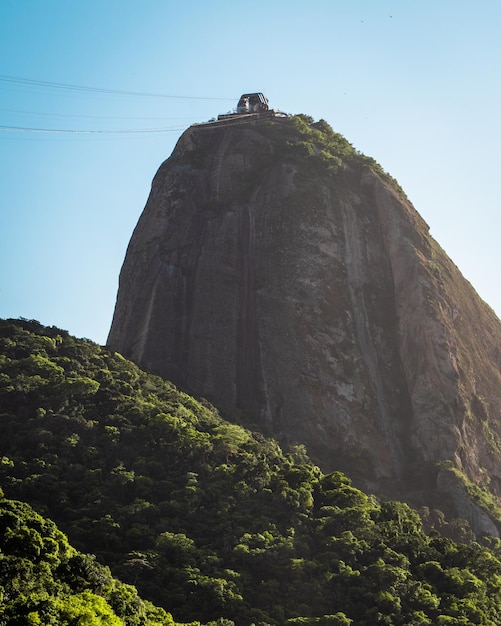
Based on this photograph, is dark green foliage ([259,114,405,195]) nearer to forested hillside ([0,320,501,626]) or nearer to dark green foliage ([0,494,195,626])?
forested hillside ([0,320,501,626])

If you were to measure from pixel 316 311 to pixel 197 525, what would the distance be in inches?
931

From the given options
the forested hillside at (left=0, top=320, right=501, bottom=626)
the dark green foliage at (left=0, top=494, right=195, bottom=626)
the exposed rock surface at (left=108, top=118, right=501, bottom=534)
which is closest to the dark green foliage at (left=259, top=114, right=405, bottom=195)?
the exposed rock surface at (left=108, top=118, right=501, bottom=534)

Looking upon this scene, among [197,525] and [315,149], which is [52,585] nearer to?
[197,525]

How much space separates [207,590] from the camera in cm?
3319

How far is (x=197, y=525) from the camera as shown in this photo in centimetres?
3747

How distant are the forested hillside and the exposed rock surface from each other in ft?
25.2

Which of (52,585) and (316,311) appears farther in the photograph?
(316,311)

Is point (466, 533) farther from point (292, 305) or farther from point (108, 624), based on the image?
point (108, 624)

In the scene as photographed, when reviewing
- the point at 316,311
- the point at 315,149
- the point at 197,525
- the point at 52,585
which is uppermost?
the point at 315,149

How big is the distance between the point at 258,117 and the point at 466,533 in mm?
36839

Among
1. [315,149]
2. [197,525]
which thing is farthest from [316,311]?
[197,525]

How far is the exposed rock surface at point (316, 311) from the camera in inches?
2148

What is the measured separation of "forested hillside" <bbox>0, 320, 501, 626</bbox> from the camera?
1292 inches

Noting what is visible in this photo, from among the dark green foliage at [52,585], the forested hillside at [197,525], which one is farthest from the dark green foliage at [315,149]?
the dark green foliage at [52,585]
